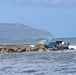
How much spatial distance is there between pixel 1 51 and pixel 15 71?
39.7m

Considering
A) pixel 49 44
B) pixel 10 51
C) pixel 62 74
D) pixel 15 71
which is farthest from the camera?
pixel 49 44

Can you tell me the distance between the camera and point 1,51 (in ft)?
268

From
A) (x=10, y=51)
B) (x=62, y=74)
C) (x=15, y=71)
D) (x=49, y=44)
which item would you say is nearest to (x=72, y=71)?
(x=62, y=74)

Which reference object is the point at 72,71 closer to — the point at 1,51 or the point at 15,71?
the point at 15,71

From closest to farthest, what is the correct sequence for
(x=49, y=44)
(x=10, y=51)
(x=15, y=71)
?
(x=15, y=71) < (x=10, y=51) < (x=49, y=44)

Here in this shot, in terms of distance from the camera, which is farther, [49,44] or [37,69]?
[49,44]

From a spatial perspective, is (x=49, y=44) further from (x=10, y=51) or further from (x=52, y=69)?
(x=52, y=69)

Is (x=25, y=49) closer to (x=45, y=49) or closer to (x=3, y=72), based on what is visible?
(x=45, y=49)

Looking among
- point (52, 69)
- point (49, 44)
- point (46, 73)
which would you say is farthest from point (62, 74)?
point (49, 44)

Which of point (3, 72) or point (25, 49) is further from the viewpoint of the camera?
point (25, 49)

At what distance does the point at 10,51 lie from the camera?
80.6m

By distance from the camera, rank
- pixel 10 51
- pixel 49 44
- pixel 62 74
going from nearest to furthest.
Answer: pixel 62 74 → pixel 10 51 → pixel 49 44

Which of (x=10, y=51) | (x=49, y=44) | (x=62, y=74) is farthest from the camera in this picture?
(x=49, y=44)

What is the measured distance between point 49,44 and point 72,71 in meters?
46.0
